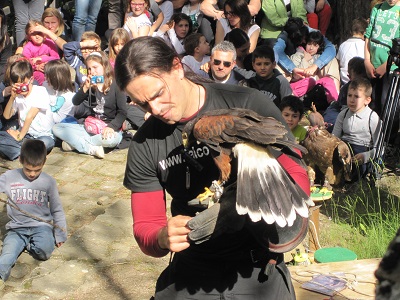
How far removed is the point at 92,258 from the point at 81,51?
407cm

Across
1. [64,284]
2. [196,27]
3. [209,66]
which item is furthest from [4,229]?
[196,27]

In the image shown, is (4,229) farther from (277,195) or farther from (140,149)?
(277,195)

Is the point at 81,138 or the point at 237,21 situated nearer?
the point at 81,138

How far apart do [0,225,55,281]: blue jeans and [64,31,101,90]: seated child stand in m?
2.92

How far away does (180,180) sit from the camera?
2488mm

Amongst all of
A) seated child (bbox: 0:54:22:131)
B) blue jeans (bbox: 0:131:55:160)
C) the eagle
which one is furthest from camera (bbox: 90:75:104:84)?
the eagle

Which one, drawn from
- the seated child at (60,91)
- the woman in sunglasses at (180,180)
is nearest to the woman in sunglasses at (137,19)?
the seated child at (60,91)

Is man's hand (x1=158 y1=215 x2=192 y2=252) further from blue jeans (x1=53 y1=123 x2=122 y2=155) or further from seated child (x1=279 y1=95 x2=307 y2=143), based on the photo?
blue jeans (x1=53 y1=123 x2=122 y2=155)

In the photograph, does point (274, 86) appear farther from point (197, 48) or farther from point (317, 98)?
point (197, 48)

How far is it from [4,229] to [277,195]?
4.22 m

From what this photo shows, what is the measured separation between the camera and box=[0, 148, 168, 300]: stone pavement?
4.68 meters

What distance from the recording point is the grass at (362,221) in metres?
4.68

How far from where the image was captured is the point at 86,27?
31.5 ft

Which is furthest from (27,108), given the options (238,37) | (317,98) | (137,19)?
(317,98)
